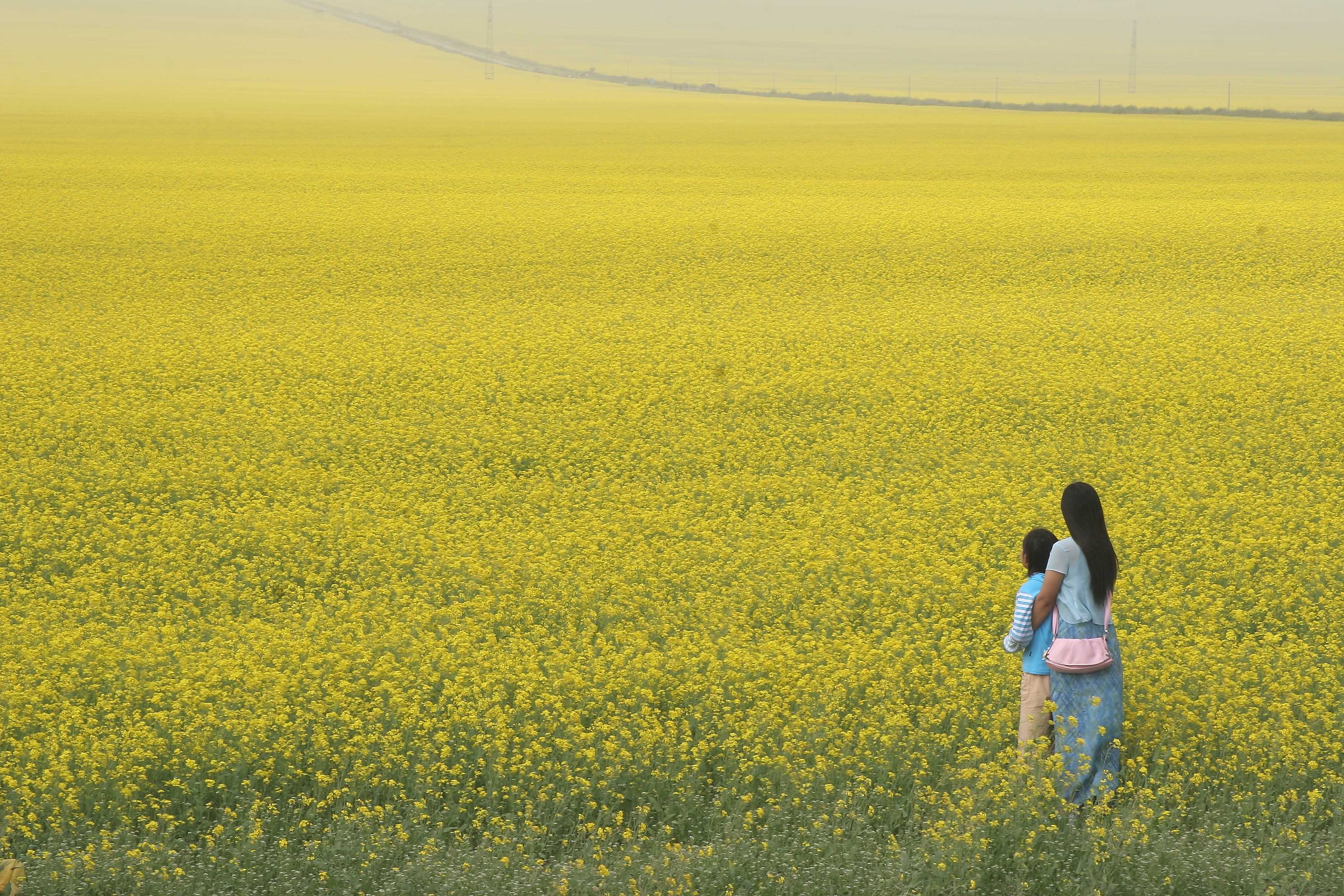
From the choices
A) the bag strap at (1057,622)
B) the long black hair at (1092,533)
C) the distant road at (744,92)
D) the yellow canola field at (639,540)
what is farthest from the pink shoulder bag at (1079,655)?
the distant road at (744,92)

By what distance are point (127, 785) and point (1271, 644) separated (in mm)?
6093

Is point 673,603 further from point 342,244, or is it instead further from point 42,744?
point 342,244

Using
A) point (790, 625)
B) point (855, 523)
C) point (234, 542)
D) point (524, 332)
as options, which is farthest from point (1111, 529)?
point (524, 332)

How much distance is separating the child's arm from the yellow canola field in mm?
578

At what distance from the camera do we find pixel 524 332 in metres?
17.3

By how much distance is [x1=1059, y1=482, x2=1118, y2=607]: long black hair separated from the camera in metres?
6.04

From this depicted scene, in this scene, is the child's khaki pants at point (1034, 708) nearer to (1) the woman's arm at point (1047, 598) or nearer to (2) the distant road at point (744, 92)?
(1) the woman's arm at point (1047, 598)

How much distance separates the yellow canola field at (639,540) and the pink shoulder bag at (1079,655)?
1.79 feet

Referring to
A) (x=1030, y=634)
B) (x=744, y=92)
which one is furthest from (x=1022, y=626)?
(x=744, y=92)

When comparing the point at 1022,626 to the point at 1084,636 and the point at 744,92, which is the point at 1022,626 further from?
the point at 744,92

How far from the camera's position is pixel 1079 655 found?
20.2ft

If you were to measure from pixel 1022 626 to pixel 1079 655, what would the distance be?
28 centimetres

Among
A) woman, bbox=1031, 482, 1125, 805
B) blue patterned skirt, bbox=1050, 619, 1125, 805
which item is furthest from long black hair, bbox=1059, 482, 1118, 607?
blue patterned skirt, bbox=1050, 619, 1125, 805

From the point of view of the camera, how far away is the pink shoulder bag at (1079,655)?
617 cm
